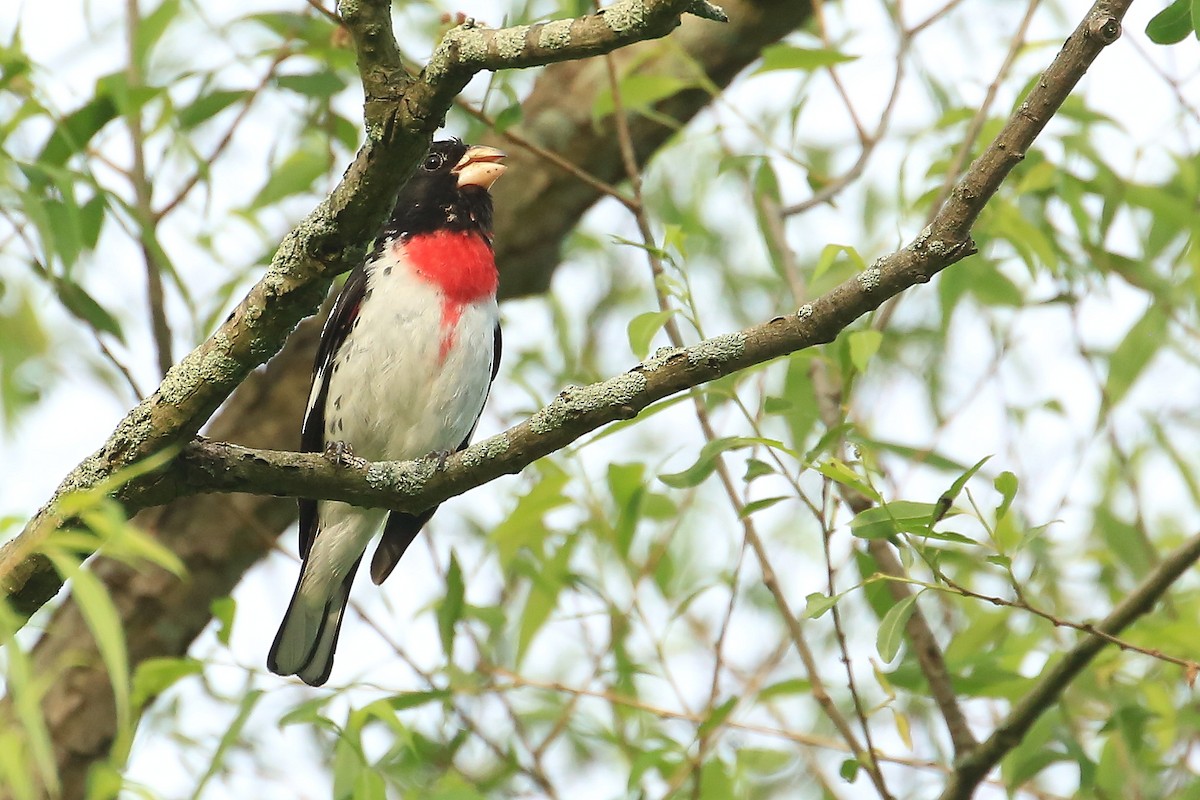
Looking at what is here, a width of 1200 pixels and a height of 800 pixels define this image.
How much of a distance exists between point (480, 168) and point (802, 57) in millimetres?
1359

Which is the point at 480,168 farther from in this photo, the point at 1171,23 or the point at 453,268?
the point at 1171,23

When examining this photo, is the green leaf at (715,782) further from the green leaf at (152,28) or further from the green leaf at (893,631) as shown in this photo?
the green leaf at (152,28)

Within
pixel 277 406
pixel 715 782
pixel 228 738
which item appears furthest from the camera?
pixel 277 406

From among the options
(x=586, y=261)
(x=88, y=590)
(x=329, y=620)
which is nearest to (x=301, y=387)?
(x=329, y=620)

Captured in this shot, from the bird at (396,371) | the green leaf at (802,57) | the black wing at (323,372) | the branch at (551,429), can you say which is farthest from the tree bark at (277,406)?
the branch at (551,429)

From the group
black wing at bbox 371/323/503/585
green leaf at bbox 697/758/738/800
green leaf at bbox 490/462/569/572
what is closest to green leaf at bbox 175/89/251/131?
black wing at bbox 371/323/503/585

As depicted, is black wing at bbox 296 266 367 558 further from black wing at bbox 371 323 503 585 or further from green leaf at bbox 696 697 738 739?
green leaf at bbox 696 697 738 739

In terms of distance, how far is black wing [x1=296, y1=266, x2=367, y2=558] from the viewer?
4.73 meters

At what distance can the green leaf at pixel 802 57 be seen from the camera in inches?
159

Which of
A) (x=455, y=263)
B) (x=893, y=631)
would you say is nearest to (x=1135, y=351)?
(x=893, y=631)

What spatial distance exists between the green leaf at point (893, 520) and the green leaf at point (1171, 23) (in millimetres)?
1034

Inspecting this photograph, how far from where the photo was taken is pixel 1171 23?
2.63 metres

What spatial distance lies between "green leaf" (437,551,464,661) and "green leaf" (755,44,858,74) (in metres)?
1.76

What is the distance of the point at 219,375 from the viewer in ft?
8.73
